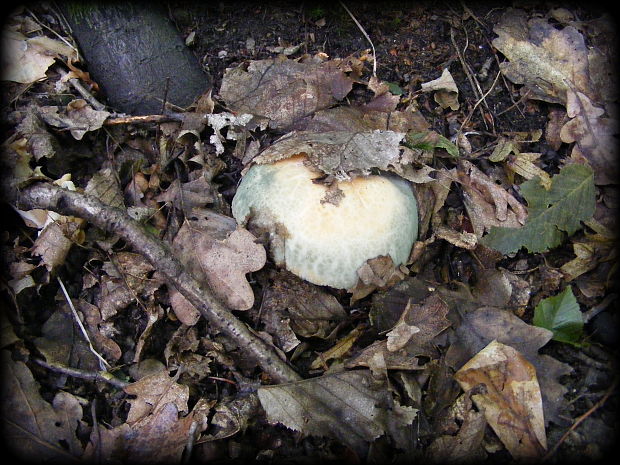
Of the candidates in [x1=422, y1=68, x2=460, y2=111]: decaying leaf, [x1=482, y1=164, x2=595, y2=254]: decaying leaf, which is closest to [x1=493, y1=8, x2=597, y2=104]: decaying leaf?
[x1=422, y1=68, x2=460, y2=111]: decaying leaf

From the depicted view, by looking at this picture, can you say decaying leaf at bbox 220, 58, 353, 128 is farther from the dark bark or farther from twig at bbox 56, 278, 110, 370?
twig at bbox 56, 278, 110, 370

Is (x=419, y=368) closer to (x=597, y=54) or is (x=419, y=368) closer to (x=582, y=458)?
(x=582, y=458)

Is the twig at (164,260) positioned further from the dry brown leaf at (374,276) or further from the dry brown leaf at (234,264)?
the dry brown leaf at (374,276)

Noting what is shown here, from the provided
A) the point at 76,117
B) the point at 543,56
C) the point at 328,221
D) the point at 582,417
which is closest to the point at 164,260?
the point at 328,221

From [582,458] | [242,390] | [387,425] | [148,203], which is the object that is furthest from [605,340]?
[148,203]

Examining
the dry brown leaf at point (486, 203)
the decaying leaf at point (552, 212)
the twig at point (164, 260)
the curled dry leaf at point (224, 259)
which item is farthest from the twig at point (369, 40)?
the twig at point (164, 260)

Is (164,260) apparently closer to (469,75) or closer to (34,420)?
(34,420)
